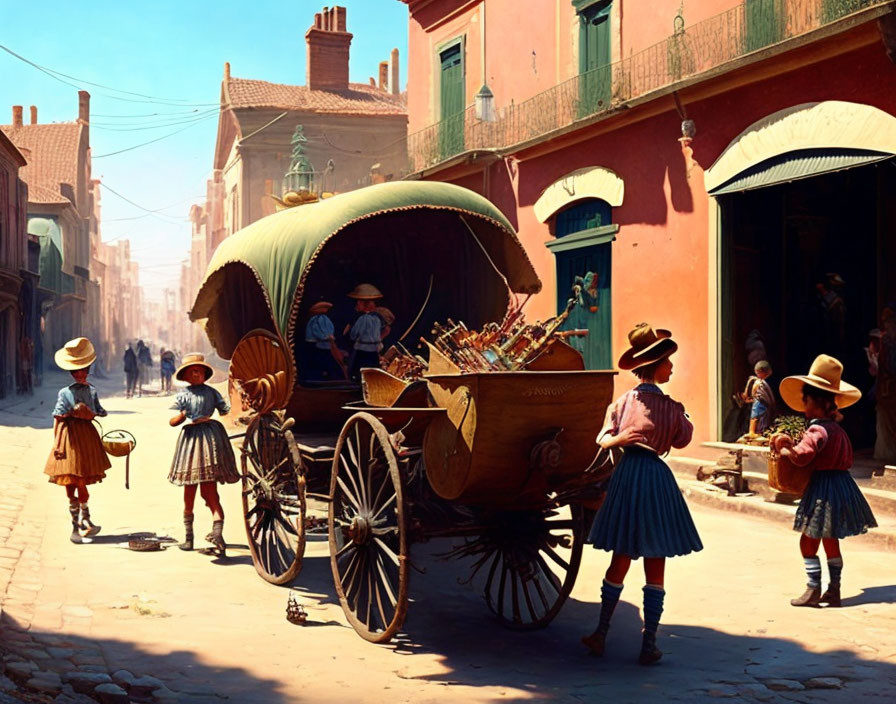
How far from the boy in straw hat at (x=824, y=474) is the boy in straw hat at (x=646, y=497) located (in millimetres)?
1543

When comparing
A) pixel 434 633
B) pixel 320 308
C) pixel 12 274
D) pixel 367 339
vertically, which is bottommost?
pixel 434 633

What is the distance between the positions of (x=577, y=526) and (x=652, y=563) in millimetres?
764

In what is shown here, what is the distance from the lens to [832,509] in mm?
6980

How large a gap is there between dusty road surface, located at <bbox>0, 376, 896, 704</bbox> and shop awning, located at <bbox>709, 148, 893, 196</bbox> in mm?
4172

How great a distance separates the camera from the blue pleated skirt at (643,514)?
223 inches

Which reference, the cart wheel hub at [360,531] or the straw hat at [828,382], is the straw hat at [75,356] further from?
the straw hat at [828,382]

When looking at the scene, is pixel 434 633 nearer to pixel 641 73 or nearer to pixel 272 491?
pixel 272 491

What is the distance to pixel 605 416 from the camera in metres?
6.09

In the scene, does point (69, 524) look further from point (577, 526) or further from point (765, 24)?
point (765, 24)

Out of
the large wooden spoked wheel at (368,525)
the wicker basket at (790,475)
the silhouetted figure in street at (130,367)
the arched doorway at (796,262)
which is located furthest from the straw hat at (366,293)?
the silhouetted figure in street at (130,367)

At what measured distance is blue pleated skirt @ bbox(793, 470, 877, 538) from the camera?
6.97m

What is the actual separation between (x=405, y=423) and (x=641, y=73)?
32.7 ft

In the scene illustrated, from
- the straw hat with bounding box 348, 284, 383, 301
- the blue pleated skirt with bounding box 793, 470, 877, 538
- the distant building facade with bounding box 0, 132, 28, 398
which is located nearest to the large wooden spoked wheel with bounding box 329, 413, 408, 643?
the straw hat with bounding box 348, 284, 383, 301

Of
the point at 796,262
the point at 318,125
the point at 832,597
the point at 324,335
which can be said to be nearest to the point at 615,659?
the point at 832,597
